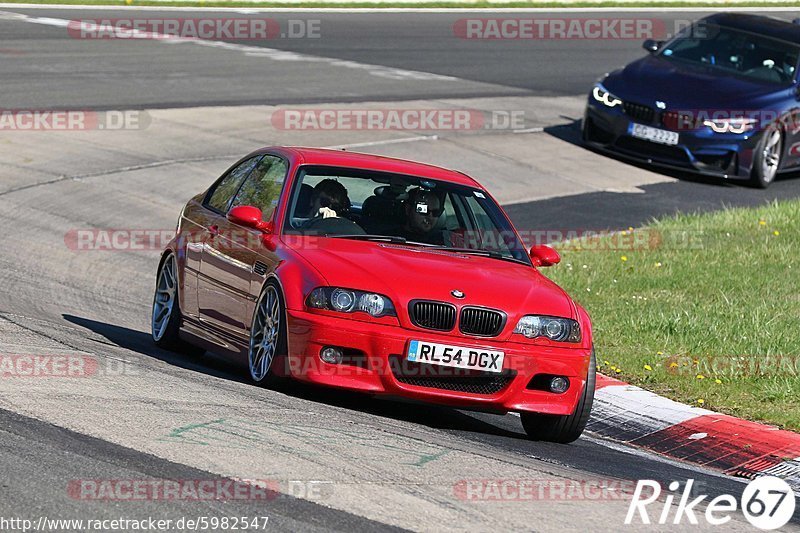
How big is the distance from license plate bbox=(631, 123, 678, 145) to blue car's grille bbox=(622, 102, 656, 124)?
0.09 meters

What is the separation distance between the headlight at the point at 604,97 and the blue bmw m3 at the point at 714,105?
1 cm

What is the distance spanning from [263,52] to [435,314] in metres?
19.7

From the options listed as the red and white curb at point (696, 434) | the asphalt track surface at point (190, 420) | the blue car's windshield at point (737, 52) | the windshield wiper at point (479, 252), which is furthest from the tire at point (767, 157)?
the windshield wiper at point (479, 252)

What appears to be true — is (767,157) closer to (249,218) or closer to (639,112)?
(639,112)

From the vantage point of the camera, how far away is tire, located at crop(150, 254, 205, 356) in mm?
10039

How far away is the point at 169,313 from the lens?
10109mm

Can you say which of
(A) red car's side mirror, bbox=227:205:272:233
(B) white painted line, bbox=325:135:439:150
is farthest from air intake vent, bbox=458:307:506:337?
(B) white painted line, bbox=325:135:439:150

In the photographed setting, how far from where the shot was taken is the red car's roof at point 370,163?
9.43 meters

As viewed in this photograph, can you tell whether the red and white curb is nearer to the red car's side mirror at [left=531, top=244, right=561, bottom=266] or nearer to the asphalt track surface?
the asphalt track surface

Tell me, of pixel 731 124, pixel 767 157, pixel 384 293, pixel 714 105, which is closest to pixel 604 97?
pixel 714 105

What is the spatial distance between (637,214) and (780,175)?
450 centimetres

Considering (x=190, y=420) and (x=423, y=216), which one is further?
(x=423, y=216)

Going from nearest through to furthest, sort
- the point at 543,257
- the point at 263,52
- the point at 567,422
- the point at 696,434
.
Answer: the point at 567,422, the point at 696,434, the point at 543,257, the point at 263,52

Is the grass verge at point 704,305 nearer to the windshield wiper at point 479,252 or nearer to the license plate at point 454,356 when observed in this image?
the windshield wiper at point 479,252
